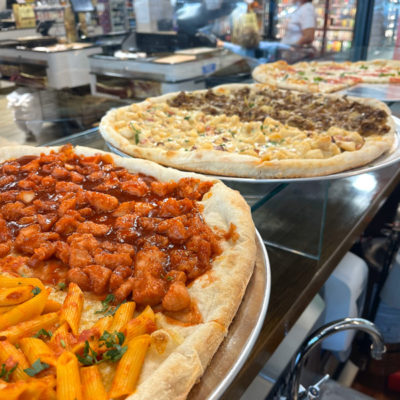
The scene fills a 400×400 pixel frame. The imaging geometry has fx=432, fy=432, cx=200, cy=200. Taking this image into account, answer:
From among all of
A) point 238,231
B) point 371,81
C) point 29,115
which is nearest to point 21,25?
point 29,115

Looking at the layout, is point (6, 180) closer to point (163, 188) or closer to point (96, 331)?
point (163, 188)

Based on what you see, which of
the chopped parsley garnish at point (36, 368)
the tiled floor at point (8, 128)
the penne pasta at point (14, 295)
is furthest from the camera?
the tiled floor at point (8, 128)

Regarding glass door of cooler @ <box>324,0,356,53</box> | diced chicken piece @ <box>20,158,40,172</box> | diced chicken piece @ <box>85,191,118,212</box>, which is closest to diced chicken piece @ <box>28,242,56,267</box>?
diced chicken piece @ <box>85,191,118,212</box>

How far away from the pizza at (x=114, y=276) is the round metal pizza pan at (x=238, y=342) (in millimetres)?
32

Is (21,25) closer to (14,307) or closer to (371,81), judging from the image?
(14,307)

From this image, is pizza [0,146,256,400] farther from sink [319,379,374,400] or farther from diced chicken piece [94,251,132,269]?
sink [319,379,374,400]

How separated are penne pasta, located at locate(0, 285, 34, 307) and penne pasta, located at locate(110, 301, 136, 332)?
0.27m

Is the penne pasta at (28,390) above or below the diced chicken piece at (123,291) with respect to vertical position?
above

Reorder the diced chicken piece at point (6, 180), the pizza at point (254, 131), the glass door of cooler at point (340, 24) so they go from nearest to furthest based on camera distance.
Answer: the diced chicken piece at point (6, 180) → the pizza at point (254, 131) → the glass door of cooler at point (340, 24)

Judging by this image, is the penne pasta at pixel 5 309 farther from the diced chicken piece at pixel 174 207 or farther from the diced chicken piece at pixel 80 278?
the diced chicken piece at pixel 174 207

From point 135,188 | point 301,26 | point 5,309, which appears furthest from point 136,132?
point 301,26

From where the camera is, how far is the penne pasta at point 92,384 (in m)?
1.01

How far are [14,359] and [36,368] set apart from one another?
7 cm

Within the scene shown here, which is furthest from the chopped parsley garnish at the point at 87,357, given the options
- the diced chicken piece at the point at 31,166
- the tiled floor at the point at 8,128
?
the tiled floor at the point at 8,128
